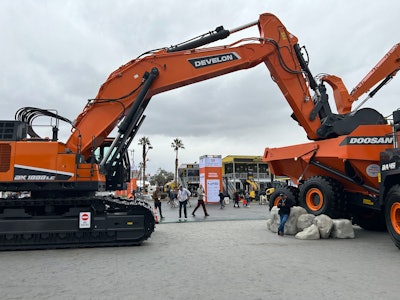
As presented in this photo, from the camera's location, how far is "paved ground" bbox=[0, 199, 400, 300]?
15.9 ft

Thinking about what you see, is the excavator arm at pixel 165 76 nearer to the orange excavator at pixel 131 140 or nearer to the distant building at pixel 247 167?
the orange excavator at pixel 131 140

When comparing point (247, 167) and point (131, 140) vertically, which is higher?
point (247, 167)

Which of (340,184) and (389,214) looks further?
(340,184)

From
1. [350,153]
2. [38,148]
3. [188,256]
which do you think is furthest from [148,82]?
[350,153]

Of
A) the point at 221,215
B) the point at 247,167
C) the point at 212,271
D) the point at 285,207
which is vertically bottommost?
the point at 212,271

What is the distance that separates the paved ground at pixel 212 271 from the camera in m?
4.84

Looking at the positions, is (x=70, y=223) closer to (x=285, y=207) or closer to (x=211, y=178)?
(x=285, y=207)

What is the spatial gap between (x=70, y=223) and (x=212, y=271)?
4149mm

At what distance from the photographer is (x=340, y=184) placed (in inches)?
409

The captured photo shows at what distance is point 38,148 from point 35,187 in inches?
37.3

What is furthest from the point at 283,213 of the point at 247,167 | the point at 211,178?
the point at 247,167

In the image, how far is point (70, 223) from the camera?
8367 millimetres

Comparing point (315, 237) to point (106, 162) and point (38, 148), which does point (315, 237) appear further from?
point (38, 148)

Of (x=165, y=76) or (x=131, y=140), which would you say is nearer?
→ (x=165, y=76)
